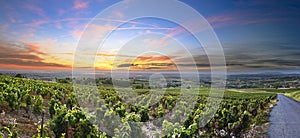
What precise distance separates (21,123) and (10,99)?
1.98 metres

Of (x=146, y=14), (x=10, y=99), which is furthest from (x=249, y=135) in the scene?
(x=10, y=99)

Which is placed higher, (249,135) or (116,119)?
(116,119)

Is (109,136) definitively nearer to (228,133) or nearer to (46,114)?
(46,114)

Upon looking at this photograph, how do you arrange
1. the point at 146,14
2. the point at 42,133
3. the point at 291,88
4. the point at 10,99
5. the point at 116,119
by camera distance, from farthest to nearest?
1. the point at 291,88
2. the point at 10,99
3. the point at 116,119
4. the point at 146,14
5. the point at 42,133

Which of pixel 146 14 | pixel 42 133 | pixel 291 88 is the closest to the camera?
pixel 42 133

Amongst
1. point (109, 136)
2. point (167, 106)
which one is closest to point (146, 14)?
point (109, 136)

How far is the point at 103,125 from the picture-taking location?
13.6 metres

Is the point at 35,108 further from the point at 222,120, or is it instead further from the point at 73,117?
the point at 222,120

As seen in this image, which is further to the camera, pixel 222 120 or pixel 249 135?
pixel 222 120

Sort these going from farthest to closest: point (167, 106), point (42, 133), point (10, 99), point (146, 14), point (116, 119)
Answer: point (167, 106)
point (10, 99)
point (116, 119)
point (146, 14)
point (42, 133)

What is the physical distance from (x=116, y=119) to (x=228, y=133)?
6.64 metres

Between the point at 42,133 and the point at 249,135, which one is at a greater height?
the point at 42,133

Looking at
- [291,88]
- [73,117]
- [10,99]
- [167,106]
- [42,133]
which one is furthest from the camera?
[291,88]

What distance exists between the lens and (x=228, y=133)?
15.3 metres
